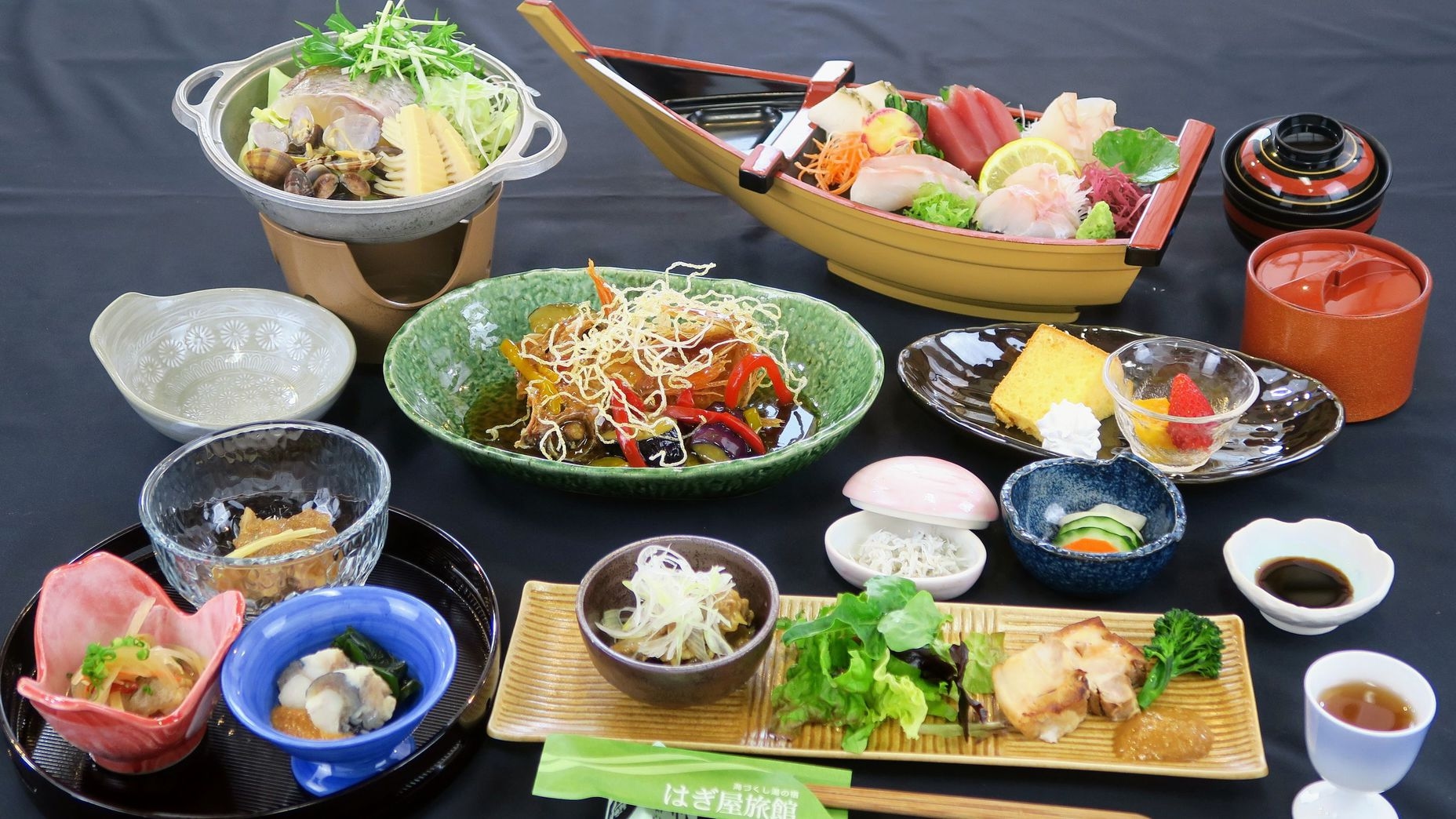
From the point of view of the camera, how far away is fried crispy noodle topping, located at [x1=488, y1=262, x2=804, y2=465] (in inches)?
A: 72.2

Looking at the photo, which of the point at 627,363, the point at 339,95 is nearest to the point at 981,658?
the point at 627,363

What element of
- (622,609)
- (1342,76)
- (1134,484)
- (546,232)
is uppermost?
(1342,76)

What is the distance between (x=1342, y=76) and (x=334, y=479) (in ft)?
8.42

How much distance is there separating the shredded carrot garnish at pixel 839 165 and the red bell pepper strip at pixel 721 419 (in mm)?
590

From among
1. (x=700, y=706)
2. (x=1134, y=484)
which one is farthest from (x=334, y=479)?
(x=1134, y=484)

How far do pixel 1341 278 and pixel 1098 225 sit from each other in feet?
1.36

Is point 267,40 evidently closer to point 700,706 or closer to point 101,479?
point 101,479

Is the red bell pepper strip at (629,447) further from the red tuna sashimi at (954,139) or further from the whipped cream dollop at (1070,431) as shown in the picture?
the red tuna sashimi at (954,139)

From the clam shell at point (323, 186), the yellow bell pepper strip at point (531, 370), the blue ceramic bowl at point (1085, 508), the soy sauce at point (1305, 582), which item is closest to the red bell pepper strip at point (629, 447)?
the yellow bell pepper strip at point (531, 370)

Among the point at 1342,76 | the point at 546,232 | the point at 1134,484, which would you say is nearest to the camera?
the point at 1134,484

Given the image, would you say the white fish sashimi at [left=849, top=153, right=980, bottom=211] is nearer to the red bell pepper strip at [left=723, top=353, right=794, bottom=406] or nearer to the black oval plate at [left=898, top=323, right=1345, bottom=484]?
the black oval plate at [left=898, top=323, right=1345, bottom=484]

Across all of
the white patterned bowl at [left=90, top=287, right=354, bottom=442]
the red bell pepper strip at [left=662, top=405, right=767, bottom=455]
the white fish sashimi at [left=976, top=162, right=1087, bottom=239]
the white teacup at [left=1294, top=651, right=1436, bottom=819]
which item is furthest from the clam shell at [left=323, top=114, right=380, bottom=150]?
the white teacup at [left=1294, top=651, right=1436, bottom=819]

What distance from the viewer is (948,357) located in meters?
2.02

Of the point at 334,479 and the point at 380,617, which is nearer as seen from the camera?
the point at 380,617
